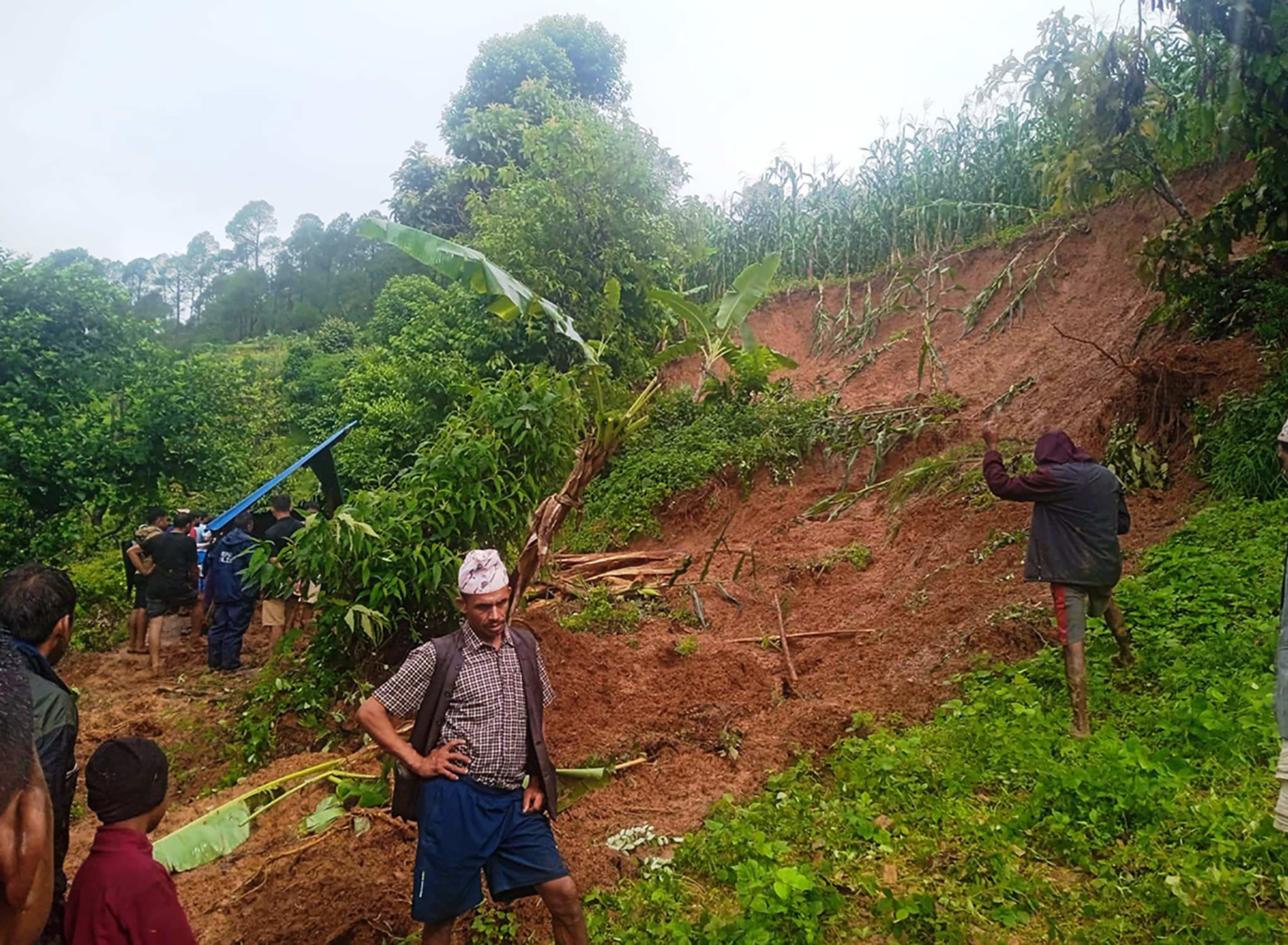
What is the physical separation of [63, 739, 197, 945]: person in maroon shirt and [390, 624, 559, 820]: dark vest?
33.1 inches

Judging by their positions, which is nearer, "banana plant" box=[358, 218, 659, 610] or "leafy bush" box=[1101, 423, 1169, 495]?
"banana plant" box=[358, 218, 659, 610]

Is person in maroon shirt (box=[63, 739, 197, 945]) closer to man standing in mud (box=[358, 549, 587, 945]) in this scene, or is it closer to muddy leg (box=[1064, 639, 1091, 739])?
man standing in mud (box=[358, 549, 587, 945])

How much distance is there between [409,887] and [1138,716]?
12.9 ft

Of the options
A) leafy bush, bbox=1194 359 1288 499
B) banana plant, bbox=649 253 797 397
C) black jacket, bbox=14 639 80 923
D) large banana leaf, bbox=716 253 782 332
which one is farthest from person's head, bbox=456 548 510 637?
leafy bush, bbox=1194 359 1288 499

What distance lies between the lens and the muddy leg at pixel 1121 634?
4906 mm

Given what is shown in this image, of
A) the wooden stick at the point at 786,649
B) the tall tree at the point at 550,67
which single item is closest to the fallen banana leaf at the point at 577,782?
the wooden stick at the point at 786,649

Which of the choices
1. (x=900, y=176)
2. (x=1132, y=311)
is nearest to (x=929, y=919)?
(x=1132, y=311)

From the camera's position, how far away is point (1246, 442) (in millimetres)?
7176

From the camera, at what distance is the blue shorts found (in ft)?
9.36

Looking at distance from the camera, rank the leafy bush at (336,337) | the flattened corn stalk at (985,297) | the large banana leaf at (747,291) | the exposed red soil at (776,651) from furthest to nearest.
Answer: the leafy bush at (336,337) → the flattened corn stalk at (985,297) → the large banana leaf at (747,291) → the exposed red soil at (776,651)

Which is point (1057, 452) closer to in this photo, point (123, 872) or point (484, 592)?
point (484, 592)

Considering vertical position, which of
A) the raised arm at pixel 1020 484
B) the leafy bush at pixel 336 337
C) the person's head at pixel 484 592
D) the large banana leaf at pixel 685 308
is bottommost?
the raised arm at pixel 1020 484

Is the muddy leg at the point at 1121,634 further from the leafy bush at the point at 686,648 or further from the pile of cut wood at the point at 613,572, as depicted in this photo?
the pile of cut wood at the point at 613,572

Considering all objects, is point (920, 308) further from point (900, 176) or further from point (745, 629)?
point (745, 629)
